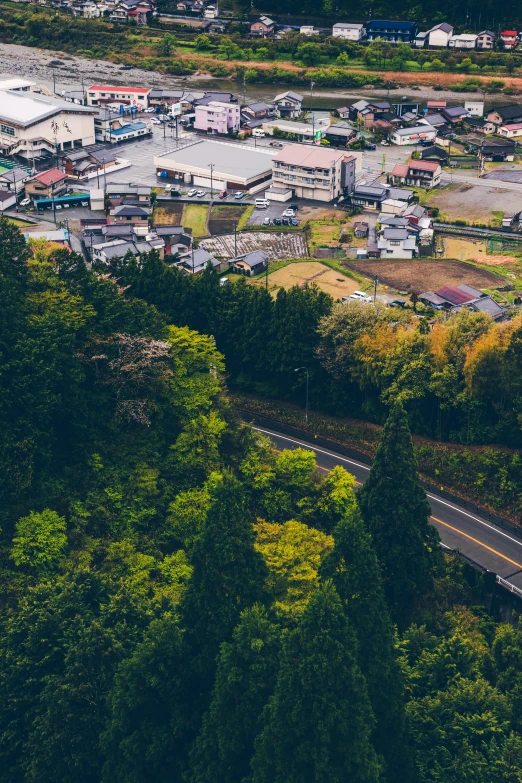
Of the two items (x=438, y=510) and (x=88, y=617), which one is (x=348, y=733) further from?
(x=438, y=510)

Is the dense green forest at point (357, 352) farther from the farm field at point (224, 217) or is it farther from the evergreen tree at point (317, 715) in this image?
the evergreen tree at point (317, 715)

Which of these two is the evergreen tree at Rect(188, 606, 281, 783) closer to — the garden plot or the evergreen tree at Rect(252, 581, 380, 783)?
the evergreen tree at Rect(252, 581, 380, 783)

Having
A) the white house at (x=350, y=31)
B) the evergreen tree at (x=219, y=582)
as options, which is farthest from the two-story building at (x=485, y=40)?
the evergreen tree at (x=219, y=582)

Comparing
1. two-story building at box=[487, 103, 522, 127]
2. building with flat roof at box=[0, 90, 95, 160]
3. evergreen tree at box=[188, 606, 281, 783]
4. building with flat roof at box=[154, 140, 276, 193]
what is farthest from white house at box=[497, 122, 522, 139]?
evergreen tree at box=[188, 606, 281, 783]

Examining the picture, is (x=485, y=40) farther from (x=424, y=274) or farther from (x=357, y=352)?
(x=357, y=352)

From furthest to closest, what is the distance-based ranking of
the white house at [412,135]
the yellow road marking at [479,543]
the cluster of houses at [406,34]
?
the cluster of houses at [406,34]
the white house at [412,135]
the yellow road marking at [479,543]

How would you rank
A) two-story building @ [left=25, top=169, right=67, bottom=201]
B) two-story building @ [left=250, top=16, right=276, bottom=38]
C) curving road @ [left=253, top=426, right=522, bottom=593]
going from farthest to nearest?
two-story building @ [left=250, top=16, right=276, bottom=38] → two-story building @ [left=25, top=169, right=67, bottom=201] → curving road @ [left=253, top=426, right=522, bottom=593]
